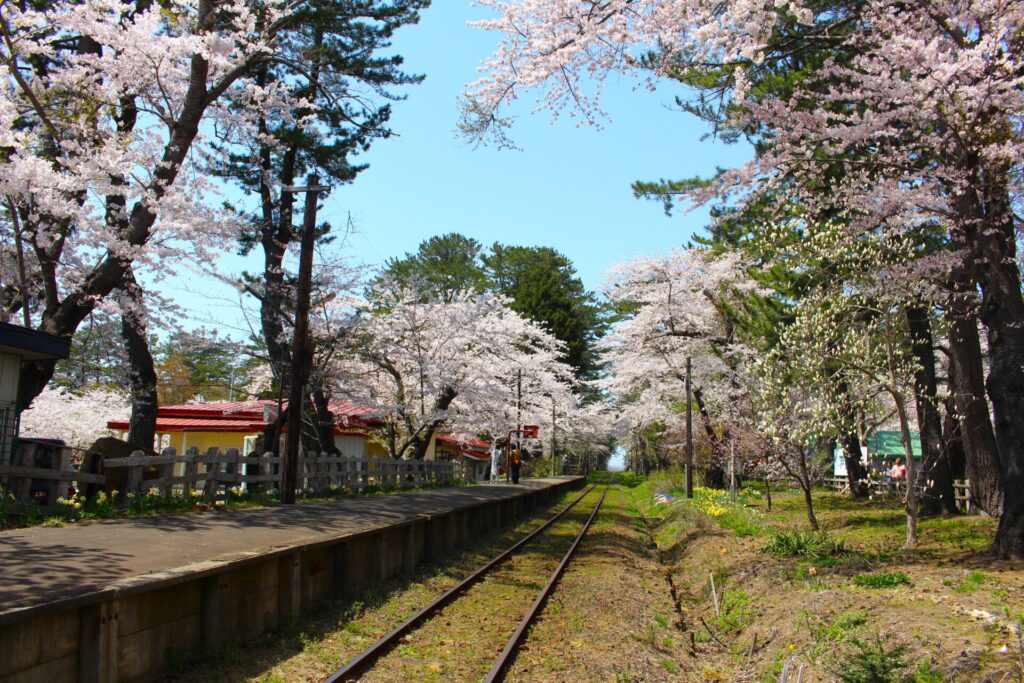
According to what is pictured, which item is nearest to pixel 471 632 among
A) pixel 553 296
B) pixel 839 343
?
pixel 839 343

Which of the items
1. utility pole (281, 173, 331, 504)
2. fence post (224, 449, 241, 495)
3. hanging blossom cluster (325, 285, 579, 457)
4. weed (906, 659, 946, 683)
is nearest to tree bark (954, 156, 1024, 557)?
weed (906, 659, 946, 683)

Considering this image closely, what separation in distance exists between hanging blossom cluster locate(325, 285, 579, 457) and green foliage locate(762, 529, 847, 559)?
1258cm

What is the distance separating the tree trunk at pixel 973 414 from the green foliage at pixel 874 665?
6816 millimetres

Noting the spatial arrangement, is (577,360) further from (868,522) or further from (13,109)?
(13,109)

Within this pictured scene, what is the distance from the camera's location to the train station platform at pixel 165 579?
5102 millimetres

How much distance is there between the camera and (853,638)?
6.86 meters

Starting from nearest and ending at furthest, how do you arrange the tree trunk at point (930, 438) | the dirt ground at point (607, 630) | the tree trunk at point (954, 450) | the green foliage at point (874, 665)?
the green foliage at point (874, 665)
the dirt ground at point (607, 630)
the tree trunk at point (954, 450)
the tree trunk at point (930, 438)

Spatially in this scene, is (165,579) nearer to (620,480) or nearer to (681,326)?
(681,326)

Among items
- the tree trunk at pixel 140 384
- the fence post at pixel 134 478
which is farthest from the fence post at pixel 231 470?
the tree trunk at pixel 140 384

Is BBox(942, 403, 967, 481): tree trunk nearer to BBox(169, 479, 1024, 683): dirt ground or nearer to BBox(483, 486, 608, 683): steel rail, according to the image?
BBox(169, 479, 1024, 683): dirt ground

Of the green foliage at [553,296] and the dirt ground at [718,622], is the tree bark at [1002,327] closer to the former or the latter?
the dirt ground at [718,622]

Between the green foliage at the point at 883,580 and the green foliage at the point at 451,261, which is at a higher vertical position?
the green foliage at the point at 451,261

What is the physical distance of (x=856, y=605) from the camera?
8125mm

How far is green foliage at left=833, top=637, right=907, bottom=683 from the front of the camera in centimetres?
600
